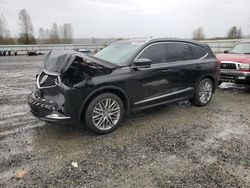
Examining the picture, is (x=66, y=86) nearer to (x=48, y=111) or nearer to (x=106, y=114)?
(x=48, y=111)

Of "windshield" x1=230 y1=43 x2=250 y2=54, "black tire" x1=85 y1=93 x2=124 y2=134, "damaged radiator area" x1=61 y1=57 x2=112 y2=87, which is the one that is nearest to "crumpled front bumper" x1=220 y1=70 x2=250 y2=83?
"windshield" x1=230 y1=43 x2=250 y2=54

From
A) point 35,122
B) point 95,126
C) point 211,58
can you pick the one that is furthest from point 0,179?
point 211,58

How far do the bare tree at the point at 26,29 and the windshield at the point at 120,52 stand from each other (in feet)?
129

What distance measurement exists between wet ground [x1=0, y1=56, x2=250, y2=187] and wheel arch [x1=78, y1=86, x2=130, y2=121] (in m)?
0.47

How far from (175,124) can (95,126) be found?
173 centimetres

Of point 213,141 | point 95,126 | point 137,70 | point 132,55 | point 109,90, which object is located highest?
point 132,55

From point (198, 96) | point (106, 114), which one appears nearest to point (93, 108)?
point (106, 114)

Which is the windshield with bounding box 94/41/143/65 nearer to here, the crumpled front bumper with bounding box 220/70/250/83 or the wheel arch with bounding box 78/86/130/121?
the wheel arch with bounding box 78/86/130/121

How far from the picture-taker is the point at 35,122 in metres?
5.02

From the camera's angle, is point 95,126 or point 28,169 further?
point 95,126

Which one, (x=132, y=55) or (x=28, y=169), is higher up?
(x=132, y=55)

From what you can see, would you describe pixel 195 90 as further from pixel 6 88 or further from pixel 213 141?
pixel 6 88

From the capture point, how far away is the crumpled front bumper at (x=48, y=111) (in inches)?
156

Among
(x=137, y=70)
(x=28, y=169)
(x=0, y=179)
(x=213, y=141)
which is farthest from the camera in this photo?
(x=137, y=70)
